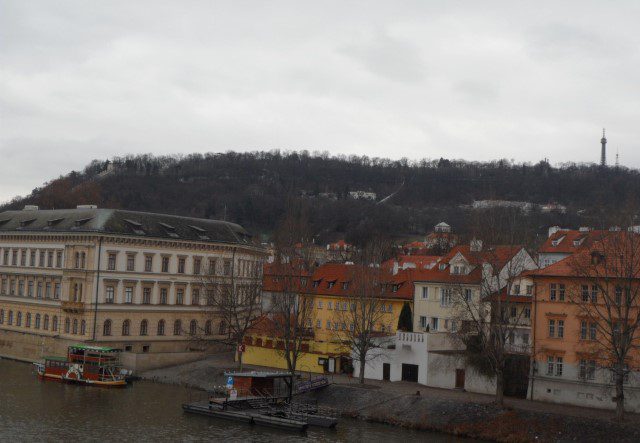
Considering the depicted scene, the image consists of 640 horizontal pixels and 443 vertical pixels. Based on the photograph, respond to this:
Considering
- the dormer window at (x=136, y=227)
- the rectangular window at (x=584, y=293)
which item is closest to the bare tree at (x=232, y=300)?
the dormer window at (x=136, y=227)

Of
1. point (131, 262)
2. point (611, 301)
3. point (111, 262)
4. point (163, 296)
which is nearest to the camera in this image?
point (611, 301)

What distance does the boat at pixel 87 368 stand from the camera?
5466 centimetres

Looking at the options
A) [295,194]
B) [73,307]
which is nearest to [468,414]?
[73,307]

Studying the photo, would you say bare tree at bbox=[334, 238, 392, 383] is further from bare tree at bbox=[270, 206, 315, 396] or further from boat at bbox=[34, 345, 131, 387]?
boat at bbox=[34, 345, 131, 387]

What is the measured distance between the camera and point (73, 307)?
6331 cm

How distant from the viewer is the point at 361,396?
47.4m

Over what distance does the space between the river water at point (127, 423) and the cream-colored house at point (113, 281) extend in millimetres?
10535

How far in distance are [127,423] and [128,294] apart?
24.5 meters

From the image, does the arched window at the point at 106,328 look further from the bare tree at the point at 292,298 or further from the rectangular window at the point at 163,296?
the bare tree at the point at 292,298

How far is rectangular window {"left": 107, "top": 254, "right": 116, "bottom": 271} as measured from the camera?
64.1m

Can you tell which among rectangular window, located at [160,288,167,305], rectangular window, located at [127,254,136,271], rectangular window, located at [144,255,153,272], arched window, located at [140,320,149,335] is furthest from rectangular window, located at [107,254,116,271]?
arched window, located at [140,320,149,335]

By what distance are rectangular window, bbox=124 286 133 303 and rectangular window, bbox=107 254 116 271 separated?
2.05 metres

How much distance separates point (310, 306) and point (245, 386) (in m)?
9.95

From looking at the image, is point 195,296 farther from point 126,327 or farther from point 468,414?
point 468,414
